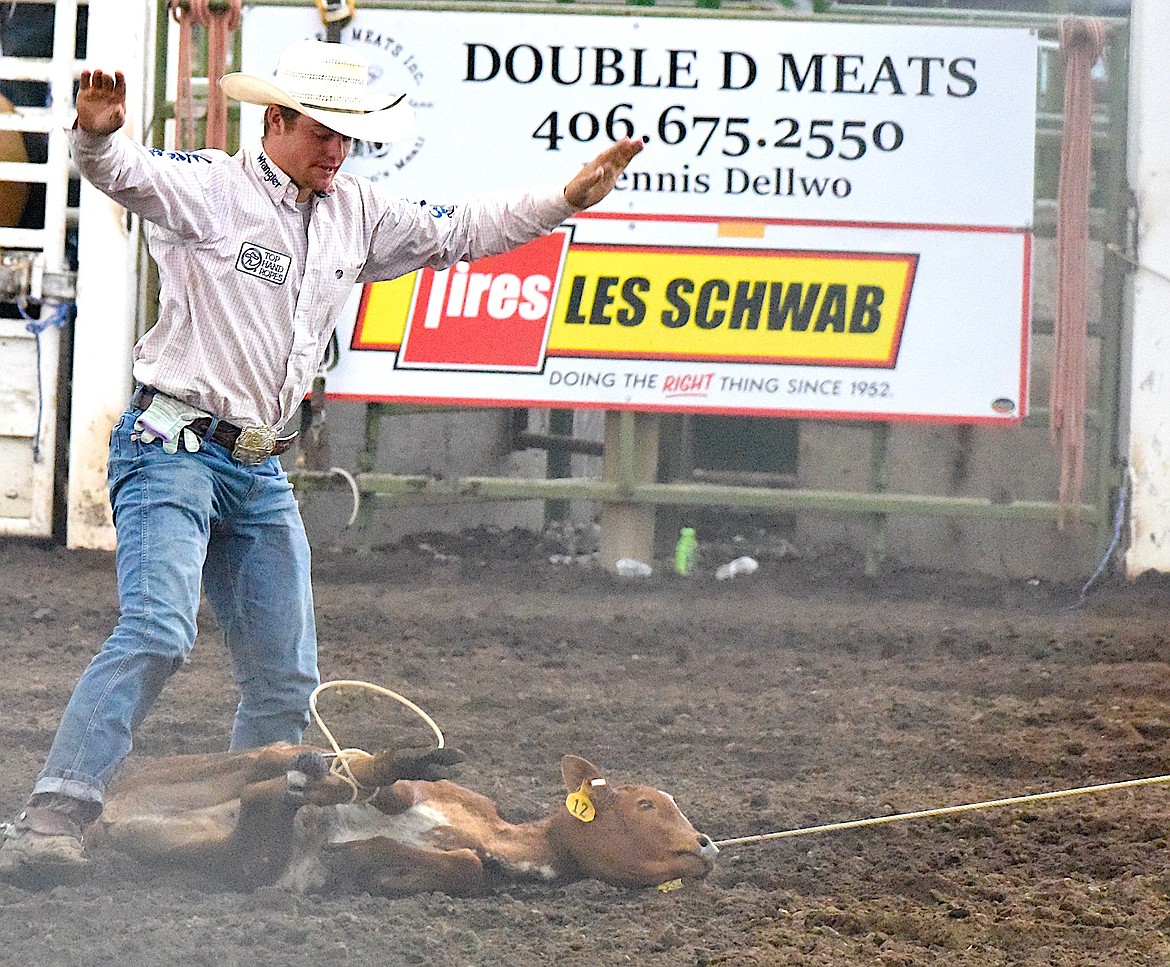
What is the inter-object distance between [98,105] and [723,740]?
261 centimetres

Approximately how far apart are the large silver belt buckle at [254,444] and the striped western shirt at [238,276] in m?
0.04

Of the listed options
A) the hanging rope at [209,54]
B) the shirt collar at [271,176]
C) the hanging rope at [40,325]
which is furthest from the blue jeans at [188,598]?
the hanging rope at [40,325]

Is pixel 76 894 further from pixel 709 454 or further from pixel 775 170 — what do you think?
pixel 709 454

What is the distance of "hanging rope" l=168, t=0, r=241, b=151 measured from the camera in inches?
292

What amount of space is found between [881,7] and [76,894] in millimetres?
6152

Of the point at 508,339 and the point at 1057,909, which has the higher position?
the point at 508,339

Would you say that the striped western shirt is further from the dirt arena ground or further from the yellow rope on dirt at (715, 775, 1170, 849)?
the yellow rope on dirt at (715, 775, 1170, 849)

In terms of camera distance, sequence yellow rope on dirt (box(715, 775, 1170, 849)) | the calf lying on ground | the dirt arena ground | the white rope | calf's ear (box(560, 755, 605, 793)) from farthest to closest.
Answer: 1. the white rope
2. yellow rope on dirt (box(715, 775, 1170, 849))
3. calf's ear (box(560, 755, 605, 793))
4. the calf lying on ground
5. the dirt arena ground

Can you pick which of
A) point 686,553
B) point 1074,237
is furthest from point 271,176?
point 1074,237

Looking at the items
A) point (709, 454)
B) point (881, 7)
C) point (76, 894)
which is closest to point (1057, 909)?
point (76, 894)

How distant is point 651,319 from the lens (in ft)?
24.8

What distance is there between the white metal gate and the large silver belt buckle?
14.6ft

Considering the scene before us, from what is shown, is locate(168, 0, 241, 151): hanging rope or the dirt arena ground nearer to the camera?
the dirt arena ground

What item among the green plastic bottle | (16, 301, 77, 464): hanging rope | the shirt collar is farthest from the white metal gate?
the shirt collar
